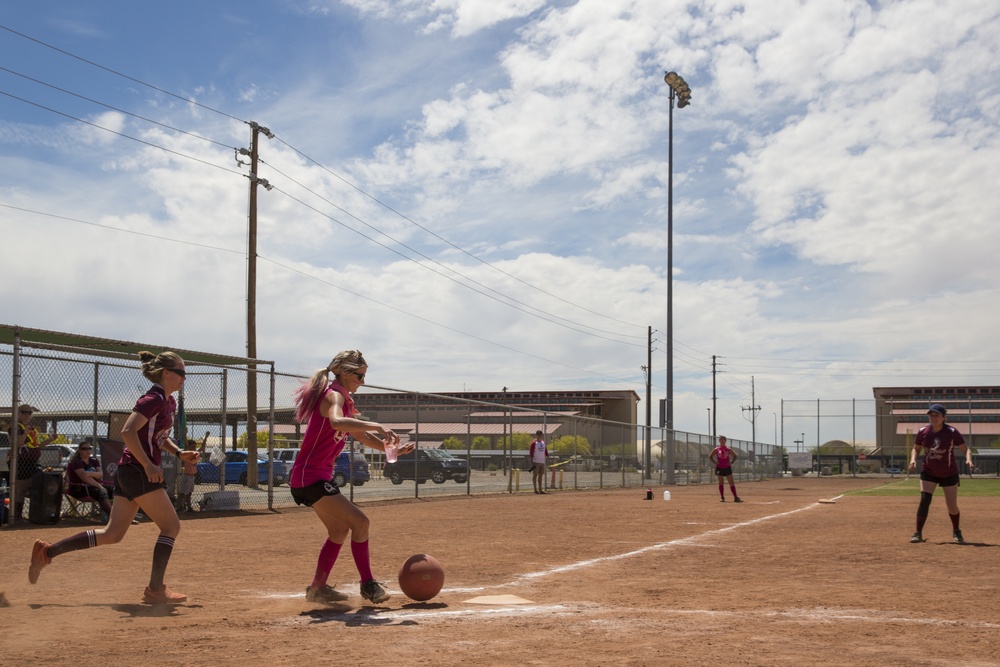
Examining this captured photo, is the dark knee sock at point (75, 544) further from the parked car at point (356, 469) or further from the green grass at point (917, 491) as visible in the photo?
the green grass at point (917, 491)

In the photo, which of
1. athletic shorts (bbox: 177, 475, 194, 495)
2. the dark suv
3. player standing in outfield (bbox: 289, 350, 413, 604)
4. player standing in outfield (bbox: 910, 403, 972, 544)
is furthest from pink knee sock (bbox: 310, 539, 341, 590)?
the dark suv

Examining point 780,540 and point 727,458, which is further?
point 727,458

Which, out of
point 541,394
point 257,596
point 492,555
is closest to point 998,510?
point 492,555

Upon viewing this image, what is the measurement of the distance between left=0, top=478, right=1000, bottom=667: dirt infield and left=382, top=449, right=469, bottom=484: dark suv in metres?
12.9

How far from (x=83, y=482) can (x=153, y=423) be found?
884 centimetres

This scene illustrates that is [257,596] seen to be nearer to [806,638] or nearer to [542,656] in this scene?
[542,656]

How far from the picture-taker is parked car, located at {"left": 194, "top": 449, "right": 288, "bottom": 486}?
21781 mm

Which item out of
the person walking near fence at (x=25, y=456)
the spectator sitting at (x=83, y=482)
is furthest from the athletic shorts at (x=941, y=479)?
the person walking near fence at (x=25, y=456)

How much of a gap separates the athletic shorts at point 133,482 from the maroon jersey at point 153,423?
0.05m

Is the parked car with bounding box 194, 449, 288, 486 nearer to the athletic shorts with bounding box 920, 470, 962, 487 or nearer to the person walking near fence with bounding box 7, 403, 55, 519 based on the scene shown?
the person walking near fence with bounding box 7, 403, 55, 519

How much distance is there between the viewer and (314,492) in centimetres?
675

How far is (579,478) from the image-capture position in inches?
1373

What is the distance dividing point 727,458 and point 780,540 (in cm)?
1139

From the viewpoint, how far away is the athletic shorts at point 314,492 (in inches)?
266
